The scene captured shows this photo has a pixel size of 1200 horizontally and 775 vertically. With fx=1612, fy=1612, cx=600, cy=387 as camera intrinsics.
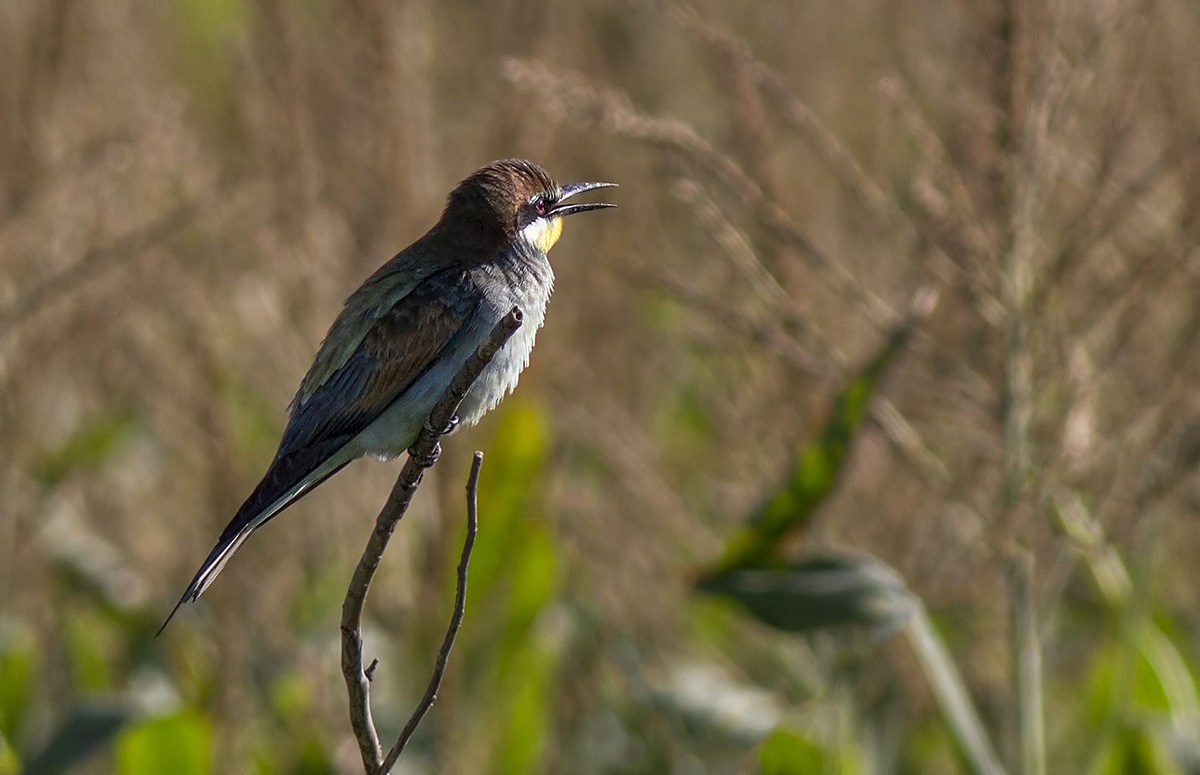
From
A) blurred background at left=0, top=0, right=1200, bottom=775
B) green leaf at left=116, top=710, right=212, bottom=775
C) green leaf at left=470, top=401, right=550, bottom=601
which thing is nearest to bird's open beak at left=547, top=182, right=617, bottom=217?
blurred background at left=0, top=0, right=1200, bottom=775

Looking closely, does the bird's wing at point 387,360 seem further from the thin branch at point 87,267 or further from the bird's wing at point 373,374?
the thin branch at point 87,267

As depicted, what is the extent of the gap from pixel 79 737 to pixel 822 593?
4.30 feet

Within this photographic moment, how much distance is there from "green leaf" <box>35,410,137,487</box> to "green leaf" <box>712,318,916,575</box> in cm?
213

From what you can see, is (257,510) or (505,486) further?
(505,486)

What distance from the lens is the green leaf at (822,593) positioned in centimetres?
239

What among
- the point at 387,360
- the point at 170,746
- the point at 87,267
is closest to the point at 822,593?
the point at 387,360

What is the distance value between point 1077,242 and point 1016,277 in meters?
0.14

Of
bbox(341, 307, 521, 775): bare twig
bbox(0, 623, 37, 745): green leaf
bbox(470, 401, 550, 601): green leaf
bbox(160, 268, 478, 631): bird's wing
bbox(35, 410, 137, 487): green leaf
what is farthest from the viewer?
bbox(35, 410, 137, 487): green leaf

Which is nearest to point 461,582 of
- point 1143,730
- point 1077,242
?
point 1077,242

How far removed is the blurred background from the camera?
240cm

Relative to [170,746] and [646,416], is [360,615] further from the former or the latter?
[646,416]

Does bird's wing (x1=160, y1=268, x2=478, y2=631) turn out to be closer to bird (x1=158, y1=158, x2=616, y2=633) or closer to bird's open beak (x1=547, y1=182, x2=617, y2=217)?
bird (x1=158, y1=158, x2=616, y2=633)

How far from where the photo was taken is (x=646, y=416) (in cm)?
455

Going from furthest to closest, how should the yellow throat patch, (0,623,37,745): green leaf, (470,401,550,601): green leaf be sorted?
1. (0,623,37,745): green leaf
2. (470,401,550,601): green leaf
3. the yellow throat patch
